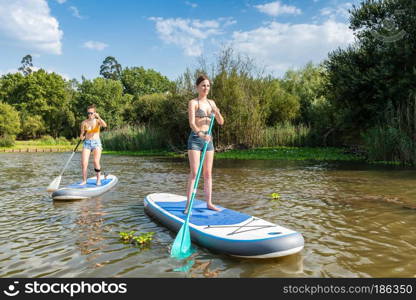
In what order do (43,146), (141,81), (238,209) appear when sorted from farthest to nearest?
(141,81)
(43,146)
(238,209)

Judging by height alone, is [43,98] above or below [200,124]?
above

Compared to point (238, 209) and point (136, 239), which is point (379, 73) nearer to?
point (238, 209)

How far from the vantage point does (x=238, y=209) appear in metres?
7.14

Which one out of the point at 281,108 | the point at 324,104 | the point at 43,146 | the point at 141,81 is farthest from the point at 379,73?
the point at 141,81

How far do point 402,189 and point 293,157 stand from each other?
978 centimetres

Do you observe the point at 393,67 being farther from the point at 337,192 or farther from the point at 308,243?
the point at 308,243

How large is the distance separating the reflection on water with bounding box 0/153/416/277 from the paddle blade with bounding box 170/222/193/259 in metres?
0.12

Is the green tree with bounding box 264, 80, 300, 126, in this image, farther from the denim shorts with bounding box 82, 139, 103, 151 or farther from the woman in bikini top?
the woman in bikini top

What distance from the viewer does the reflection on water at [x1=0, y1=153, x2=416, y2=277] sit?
407cm

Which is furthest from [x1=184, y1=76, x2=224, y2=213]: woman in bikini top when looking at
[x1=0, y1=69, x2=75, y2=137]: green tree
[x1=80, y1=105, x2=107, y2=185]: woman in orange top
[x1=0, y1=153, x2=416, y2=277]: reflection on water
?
[x1=0, y1=69, x2=75, y2=137]: green tree

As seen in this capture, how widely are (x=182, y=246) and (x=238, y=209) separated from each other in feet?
9.10

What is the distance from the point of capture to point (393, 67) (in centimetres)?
1670

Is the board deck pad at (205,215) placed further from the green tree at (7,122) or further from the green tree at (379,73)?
the green tree at (7,122)

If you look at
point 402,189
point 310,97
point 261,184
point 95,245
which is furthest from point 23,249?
point 310,97
